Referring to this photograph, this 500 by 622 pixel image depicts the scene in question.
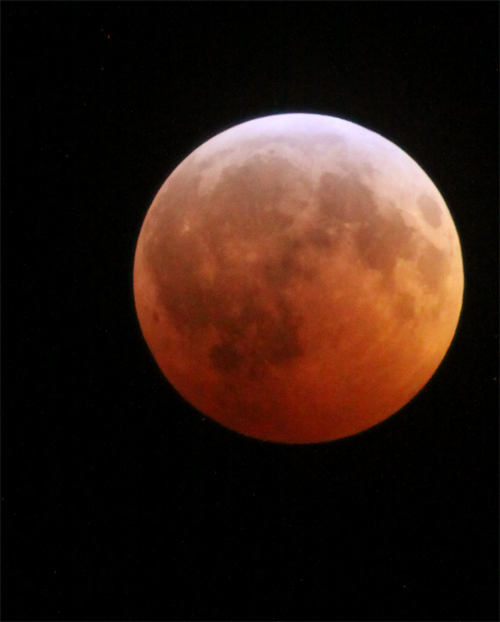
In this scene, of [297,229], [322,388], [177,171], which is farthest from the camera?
[177,171]

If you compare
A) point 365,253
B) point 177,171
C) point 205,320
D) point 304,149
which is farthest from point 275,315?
point 177,171

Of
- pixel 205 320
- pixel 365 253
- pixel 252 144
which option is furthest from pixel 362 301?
pixel 252 144

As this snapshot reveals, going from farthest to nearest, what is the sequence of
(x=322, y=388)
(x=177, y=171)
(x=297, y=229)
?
(x=177, y=171), (x=322, y=388), (x=297, y=229)

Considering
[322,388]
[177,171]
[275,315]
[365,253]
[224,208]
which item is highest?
[177,171]

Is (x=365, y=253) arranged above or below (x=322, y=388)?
above

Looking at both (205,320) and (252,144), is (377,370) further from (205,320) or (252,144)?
(252,144)

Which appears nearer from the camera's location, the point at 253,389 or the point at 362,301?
the point at 362,301
